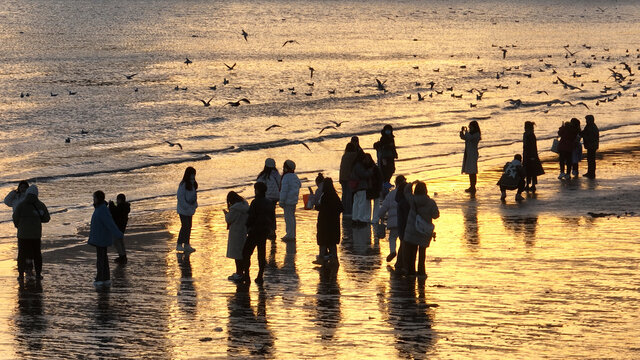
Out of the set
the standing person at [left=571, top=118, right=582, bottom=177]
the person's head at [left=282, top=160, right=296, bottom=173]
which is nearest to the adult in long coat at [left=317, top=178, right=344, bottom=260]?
the person's head at [left=282, top=160, right=296, bottom=173]

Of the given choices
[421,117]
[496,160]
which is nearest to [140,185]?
[496,160]

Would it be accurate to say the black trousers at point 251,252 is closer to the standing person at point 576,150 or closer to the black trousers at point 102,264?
the black trousers at point 102,264

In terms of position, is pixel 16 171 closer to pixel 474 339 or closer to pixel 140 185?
pixel 140 185

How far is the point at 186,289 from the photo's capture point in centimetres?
1342

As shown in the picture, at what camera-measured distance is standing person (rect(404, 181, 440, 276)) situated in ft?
44.5

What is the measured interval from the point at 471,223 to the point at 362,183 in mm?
2046

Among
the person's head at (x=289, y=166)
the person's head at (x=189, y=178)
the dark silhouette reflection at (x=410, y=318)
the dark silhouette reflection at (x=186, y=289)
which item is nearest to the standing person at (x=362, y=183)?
the person's head at (x=289, y=166)

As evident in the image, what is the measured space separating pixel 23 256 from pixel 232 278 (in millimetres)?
2993

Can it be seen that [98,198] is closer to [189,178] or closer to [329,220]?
[189,178]

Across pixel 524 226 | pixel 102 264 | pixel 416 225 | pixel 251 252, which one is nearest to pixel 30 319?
pixel 102 264

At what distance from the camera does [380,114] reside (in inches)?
2042

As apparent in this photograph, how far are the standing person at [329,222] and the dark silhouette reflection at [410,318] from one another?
4.20 feet

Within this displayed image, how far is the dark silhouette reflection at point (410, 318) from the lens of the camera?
1057 centimetres

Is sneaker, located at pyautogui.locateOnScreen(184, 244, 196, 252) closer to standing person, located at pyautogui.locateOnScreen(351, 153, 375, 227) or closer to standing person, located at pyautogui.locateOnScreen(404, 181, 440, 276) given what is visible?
standing person, located at pyautogui.locateOnScreen(351, 153, 375, 227)
